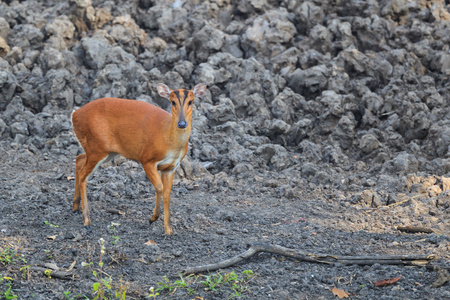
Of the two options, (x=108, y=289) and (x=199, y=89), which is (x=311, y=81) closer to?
(x=199, y=89)

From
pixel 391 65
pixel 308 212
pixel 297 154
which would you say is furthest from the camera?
pixel 391 65

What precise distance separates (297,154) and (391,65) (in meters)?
3.73

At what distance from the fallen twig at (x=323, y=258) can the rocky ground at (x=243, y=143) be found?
0.09m

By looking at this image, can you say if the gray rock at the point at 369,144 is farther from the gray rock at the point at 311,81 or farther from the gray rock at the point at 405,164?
the gray rock at the point at 311,81

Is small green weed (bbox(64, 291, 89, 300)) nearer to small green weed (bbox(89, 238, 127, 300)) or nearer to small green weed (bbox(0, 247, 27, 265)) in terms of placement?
small green weed (bbox(89, 238, 127, 300))

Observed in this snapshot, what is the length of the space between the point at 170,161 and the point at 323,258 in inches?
95.0

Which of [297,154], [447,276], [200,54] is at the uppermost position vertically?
[447,276]

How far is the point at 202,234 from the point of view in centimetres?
740

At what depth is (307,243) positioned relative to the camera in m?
6.99

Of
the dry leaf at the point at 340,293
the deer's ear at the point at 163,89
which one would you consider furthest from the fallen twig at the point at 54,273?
the deer's ear at the point at 163,89

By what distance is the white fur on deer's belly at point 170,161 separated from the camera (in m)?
7.43

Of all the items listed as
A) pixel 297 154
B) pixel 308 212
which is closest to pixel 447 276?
pixel 308 212

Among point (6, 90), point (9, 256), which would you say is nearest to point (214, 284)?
point (9, 256)

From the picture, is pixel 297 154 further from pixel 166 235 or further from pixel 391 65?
pixel 166 235
